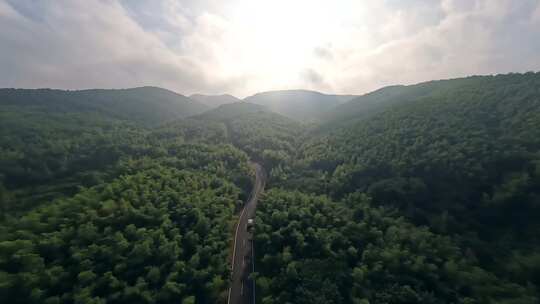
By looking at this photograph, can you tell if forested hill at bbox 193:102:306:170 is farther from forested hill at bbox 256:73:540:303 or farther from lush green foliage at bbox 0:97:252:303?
lush green foliage at bbox 0:97:252:303

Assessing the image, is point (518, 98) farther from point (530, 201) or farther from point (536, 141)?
point (530, 201)

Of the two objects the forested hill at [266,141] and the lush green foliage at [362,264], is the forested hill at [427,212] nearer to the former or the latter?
the lush green foliage at [362,264]

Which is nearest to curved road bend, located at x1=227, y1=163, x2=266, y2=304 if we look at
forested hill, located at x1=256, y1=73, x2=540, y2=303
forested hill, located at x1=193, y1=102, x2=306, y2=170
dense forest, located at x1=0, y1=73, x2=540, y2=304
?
dense forest, located at x1=0, y1=73, x2=540, y2=304

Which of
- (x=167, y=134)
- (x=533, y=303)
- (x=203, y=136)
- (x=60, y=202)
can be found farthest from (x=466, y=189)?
(x=167, y=134)

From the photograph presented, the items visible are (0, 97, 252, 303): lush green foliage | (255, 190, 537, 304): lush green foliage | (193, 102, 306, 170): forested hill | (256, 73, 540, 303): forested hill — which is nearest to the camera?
(0, 97, 252, 303): lush green foliage

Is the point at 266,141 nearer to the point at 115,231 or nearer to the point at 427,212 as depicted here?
the point at 427,212

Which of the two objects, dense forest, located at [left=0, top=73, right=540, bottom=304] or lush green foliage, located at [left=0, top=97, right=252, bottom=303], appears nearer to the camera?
lush green foliage, located at [left=0, top=97, right=252, bottom=303]

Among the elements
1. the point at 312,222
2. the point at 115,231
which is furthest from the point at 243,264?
the point at 115,231
